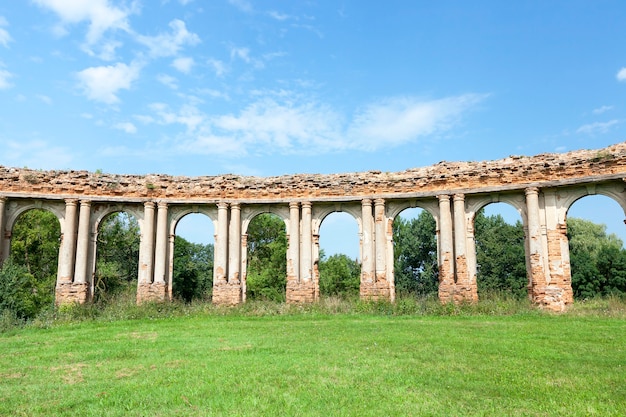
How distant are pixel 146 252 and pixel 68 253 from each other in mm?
3044

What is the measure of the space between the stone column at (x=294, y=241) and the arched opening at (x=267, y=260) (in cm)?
1270

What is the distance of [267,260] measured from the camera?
41.5 m

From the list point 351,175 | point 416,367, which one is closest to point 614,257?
point 351,175

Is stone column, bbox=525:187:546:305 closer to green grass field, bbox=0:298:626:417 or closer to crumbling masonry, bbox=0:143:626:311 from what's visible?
crumbling masonry, bbox=0:143:626:311

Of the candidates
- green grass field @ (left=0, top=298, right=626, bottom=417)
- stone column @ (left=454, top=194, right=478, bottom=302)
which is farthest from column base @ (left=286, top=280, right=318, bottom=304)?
green grass field @ (left=0, top=298, right=626, bottom=417)

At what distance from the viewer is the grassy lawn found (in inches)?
244

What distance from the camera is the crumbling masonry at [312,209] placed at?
18625 millimetres

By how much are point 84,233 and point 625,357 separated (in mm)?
19212

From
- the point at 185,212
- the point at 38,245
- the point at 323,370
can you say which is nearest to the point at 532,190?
the point at 323,370

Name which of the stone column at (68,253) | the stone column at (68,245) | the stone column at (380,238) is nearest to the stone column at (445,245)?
the stone column at (380,238)

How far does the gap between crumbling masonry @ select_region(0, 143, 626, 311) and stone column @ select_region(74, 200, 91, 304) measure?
0.14 ft

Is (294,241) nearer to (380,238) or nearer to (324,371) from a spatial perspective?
(380,238)

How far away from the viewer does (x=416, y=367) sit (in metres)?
8.25

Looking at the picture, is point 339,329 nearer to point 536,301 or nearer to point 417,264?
point 536,301
